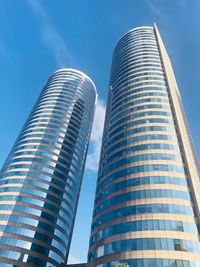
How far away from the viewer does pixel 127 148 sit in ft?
226

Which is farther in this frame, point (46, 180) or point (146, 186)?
point (46, 180)

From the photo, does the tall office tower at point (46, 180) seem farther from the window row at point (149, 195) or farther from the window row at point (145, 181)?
the window row at point (149, 195)

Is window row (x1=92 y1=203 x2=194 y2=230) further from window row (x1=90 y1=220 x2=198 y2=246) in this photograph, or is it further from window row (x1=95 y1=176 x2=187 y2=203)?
window row (x1=95 y1=176 x2=187 y2=203)

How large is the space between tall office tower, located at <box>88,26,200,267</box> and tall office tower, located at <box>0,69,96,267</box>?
23.7 m

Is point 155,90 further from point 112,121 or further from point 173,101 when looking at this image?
point 112,121

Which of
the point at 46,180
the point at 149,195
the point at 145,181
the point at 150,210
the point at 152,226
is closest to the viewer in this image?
the point at 152,226

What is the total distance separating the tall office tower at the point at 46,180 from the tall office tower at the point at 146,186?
77.8ft

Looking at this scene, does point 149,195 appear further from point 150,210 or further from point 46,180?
point 46,180

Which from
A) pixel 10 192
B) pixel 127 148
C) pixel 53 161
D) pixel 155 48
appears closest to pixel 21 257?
pixel 10 192

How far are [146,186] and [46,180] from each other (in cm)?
4548

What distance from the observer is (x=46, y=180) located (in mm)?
90125

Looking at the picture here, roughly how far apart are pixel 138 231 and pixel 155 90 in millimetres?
48658

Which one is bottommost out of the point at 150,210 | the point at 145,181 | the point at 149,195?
the point at 150,210

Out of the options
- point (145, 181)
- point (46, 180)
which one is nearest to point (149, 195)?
point (145, 181)
